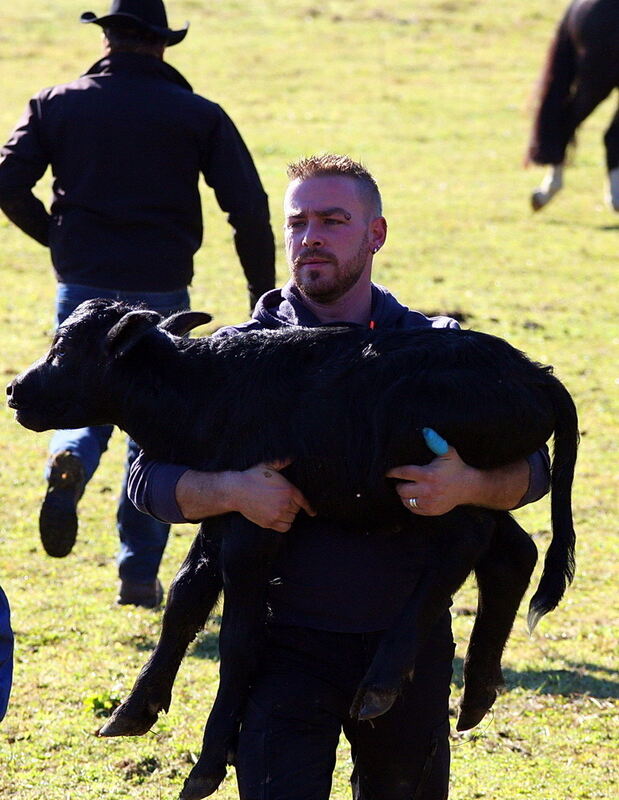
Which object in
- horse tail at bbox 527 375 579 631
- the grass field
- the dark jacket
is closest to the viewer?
horse tail at bbox 527 375 579 631

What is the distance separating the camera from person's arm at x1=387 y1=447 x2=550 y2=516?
10.9 ft

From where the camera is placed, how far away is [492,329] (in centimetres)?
994

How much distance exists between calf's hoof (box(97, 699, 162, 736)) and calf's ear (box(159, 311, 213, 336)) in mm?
945

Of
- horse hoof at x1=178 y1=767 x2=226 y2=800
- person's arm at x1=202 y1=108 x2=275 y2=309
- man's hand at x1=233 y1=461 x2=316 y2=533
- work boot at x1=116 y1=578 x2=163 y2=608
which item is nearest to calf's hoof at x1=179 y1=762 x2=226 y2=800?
horse hoof at x1=178 y1=767 x2=226 y2=800

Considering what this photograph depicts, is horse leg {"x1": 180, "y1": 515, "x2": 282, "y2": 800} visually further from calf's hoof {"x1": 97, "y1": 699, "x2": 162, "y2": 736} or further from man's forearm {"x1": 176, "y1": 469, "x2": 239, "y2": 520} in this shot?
calf's hoof {"x1": 97, "y1": 699, "x2": 162, "y2": 736}

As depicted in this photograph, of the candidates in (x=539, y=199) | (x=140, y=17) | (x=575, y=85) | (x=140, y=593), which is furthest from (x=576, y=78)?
(x=140, y=593)

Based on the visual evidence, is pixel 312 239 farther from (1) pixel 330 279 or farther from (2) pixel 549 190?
(2) pixel 549 190

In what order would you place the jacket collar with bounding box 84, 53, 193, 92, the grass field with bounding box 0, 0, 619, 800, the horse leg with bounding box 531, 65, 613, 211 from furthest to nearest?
the horse leg with bounding box 531, 65, 613, 211
the jacket collar with bounding box 84, 53, 193, 92
the grass field with bounding box 0, 0, 619, 800

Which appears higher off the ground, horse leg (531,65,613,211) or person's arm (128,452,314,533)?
person's arm (128,452,314,533)

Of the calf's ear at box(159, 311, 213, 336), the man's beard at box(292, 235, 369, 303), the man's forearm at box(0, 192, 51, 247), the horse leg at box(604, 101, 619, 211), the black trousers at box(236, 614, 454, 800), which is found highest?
the man's beard at box(292, 235, 369, 303)

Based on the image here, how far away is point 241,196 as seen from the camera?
598 cm

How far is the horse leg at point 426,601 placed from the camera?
324 centimetres

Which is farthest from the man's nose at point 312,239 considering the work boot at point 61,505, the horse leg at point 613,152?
the horse leg at point 613,152

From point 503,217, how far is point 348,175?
9875mm
